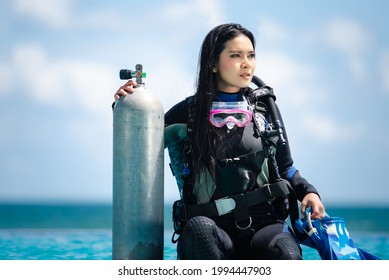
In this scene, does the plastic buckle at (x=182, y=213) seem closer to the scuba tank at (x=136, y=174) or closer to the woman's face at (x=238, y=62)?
the scuba tank at (x=136, y=174)

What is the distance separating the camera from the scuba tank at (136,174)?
374 cm

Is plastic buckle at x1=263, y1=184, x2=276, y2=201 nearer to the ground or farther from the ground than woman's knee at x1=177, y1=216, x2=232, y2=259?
farther from the ground

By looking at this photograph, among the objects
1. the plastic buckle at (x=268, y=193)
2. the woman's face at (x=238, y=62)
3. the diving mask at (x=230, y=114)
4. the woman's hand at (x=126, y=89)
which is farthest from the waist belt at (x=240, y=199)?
the woman's hand at (x=126, y=89)

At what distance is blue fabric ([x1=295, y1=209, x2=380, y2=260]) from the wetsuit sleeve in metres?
0.16

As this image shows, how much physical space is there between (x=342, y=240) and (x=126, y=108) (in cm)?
149

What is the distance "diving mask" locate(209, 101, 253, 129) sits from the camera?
3725mm

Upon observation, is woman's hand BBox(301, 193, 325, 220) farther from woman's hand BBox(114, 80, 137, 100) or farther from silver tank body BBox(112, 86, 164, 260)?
woman's hand BBox(114, 80, 137, 100)

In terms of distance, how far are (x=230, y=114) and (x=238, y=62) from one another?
0.32m

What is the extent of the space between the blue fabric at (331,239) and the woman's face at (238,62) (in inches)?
34.8

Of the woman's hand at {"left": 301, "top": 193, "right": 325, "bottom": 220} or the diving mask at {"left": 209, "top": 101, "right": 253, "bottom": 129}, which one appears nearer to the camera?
the woman's hand at {"left": 301, "top": 193, "right": 325, "bottom": 220}

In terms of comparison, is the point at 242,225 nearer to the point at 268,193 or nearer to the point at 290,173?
the point at 268,193

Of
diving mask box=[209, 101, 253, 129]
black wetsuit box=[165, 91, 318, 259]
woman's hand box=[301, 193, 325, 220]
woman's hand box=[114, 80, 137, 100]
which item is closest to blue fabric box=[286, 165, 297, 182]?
black wetsuit box=[165, 91, 318, 259]

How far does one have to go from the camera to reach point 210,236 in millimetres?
3334
